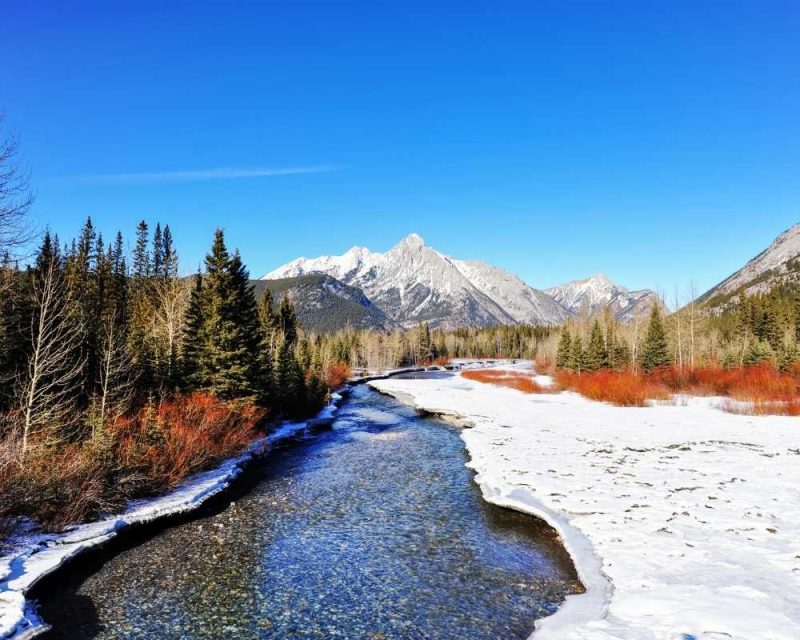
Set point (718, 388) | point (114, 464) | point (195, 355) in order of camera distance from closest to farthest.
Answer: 1. point (114, 464)
2. point (195, 355)
3. point (718, 388)

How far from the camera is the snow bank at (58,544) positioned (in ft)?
32.7

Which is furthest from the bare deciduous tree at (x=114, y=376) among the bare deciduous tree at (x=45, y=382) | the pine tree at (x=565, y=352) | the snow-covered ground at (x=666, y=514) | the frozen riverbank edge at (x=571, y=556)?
the pine tree at (x=565, y=352)

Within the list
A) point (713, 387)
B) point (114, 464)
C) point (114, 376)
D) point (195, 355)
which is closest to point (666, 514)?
point (114, 464)

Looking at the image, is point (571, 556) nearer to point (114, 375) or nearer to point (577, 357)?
point (114, 375)

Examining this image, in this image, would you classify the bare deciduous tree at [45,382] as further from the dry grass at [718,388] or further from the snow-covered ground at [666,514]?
the dry grass at [718,388]

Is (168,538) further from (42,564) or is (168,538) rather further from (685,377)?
(685,377)

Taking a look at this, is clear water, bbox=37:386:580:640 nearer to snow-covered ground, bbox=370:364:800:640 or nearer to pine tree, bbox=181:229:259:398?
snow-covered ground, bbox=370:364:800:640

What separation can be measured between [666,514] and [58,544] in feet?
57.8

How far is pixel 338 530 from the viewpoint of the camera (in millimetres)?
15820

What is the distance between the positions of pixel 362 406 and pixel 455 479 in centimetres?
3293

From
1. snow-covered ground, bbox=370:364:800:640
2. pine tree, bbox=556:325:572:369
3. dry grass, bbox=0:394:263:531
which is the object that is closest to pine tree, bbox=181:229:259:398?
dry grass, bbox=0:394:263:531

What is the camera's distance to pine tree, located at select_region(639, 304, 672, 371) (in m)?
69.2

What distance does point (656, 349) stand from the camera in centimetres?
7019

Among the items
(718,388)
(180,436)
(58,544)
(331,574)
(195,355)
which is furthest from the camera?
(718,388)
